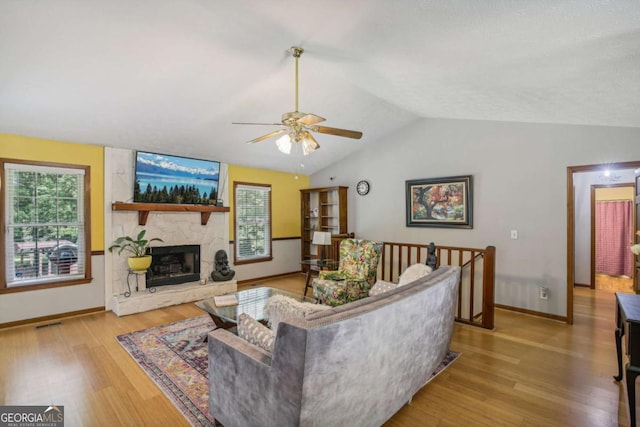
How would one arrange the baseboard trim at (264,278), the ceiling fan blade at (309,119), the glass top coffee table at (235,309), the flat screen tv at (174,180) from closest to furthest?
the ceiling fan blade at (309,119)
the glass top coffee table at (235,309)
the flat screen tv at (174,180)
the baseboard trim at (264,278)

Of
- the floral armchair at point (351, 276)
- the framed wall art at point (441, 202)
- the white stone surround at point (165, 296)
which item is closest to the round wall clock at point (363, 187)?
the framed wall art at point (441, 202)

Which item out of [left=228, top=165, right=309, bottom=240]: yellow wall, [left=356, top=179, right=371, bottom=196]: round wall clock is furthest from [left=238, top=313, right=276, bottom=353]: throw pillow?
[left=356, top=179, right=371, bottom=196]: round wall clock

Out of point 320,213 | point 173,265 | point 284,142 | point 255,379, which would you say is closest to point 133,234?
point 173,265

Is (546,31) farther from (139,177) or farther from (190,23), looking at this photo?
(139,177)

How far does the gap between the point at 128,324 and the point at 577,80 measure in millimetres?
5274

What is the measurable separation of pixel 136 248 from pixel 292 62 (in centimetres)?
357

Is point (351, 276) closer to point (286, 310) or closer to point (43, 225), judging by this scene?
point (286, 310)

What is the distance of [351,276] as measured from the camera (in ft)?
14.3

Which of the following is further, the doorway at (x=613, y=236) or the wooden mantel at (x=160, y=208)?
the doorway at (x=613, y=236)

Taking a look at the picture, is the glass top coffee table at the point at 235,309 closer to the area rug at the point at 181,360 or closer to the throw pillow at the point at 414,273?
the area rug at the point at 181,360

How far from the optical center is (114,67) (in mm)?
2770

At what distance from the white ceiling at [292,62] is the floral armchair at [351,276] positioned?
2098mm

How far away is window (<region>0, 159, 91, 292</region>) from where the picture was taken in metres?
3.70

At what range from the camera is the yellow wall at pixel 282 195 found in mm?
6152
